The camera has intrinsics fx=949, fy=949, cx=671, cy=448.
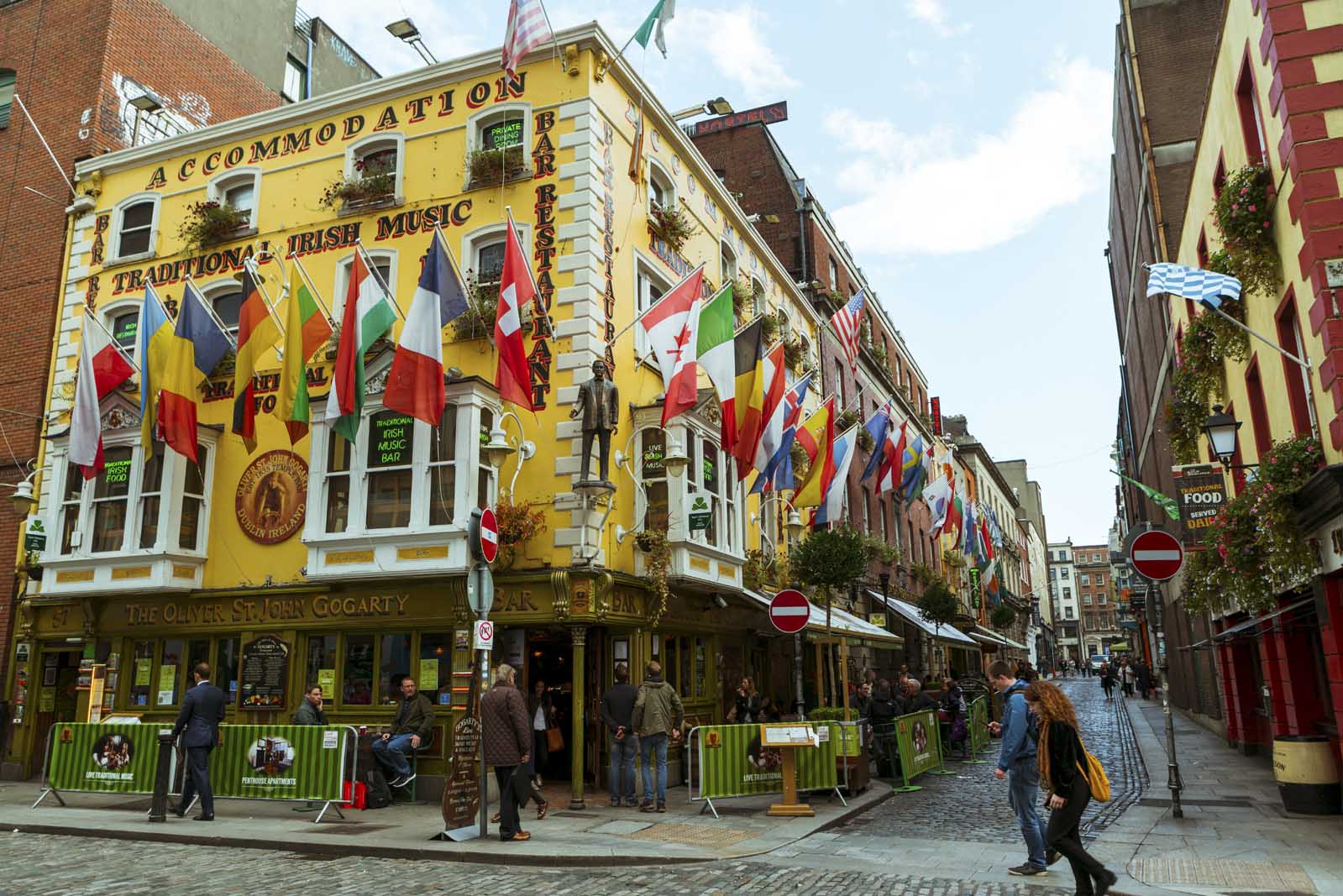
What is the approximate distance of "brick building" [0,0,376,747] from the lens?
1942 cm

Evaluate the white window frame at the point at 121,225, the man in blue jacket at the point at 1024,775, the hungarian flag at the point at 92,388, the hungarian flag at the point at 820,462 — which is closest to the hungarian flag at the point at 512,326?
the hungarian flag at the point at 820,462

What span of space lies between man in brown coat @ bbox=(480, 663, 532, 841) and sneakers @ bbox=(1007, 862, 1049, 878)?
5004 mm

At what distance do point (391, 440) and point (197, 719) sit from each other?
16.6 feet

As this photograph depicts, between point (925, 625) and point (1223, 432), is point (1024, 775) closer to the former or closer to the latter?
point (1223, 432)

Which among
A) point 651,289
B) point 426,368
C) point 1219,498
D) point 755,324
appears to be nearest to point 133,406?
point 426,368

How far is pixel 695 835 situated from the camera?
1077 cm

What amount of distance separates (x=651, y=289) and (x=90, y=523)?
1101 cm

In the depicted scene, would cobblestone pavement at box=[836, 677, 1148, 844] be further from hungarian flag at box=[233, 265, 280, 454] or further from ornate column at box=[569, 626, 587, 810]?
hungarian flag at box=[233, 265, 280, 454]

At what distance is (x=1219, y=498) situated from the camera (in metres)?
13.7

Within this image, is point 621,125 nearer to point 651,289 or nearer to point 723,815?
point 651,289

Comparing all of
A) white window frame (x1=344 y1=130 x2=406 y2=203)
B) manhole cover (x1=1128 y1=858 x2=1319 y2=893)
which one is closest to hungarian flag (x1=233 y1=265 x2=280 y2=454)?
white window frame (x1=344 y1=130 x2=406 y2=203)

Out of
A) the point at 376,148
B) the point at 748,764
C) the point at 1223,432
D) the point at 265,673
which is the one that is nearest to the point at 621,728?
the point at 748,764

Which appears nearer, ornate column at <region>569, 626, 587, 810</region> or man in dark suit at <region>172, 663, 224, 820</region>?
man in dark suit at <region>172, 663, 224, 820</region>

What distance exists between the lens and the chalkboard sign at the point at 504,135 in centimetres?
1662
